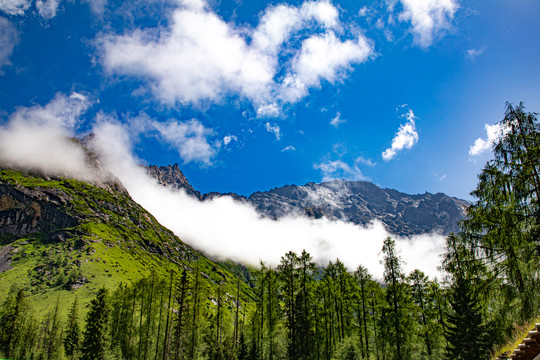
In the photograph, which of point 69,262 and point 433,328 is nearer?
point 433,328

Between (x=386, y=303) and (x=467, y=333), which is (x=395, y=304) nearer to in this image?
(x=386, y=303)

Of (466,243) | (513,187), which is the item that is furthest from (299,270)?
(513,187)

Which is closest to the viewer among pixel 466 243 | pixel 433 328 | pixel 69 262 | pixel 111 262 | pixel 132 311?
pixel 466 243

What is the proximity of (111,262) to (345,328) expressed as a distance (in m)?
185

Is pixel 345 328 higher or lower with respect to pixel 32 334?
higher

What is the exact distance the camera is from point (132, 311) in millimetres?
55375

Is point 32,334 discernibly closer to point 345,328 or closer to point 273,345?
point 273,345

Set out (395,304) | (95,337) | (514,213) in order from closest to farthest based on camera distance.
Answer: (514,213)
(395,304)
(95,337)

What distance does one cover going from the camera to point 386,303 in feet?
115

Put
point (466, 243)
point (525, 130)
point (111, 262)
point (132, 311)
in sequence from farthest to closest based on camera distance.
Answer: point (111, 262)
point (132, 311)
point (466, 243)
point (525, 130)

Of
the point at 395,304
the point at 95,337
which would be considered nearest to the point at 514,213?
the point at 395,304

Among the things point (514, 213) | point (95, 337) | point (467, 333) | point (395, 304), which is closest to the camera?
point (514, 213)

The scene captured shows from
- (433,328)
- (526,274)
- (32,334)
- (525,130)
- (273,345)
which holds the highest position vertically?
(525,130)

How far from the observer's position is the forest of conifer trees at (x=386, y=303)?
36.4ft
